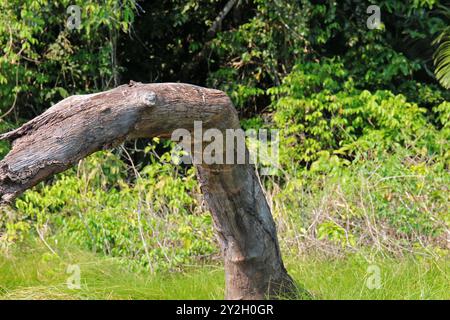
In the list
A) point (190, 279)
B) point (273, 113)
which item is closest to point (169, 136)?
point (190, 279)

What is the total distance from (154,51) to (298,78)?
2.38 m

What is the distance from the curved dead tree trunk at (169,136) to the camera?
10.3 feet

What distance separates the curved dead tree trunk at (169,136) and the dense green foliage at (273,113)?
2.09 feet

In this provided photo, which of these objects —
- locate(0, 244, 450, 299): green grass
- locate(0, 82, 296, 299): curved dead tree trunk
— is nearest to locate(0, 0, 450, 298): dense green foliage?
locate(0, 244, 450, 299): green grass

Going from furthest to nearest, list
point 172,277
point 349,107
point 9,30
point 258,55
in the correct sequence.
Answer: point 258,55
point 349,107
point 9,30
point 172,277

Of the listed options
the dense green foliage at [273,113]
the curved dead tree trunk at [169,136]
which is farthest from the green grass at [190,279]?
the curved dead tree trunk at [169,136]

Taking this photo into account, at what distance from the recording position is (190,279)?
18.2 ft

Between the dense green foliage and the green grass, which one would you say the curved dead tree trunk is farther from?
the dense green foliage

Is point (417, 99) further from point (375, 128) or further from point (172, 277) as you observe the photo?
point (172, 277)

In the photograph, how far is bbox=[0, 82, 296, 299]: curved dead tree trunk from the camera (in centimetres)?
314

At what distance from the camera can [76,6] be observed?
8.16m

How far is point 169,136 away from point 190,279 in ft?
6.22

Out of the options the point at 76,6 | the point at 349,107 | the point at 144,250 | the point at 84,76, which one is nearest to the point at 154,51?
the point at 84,76

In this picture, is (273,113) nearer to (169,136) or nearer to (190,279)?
(190,279)
